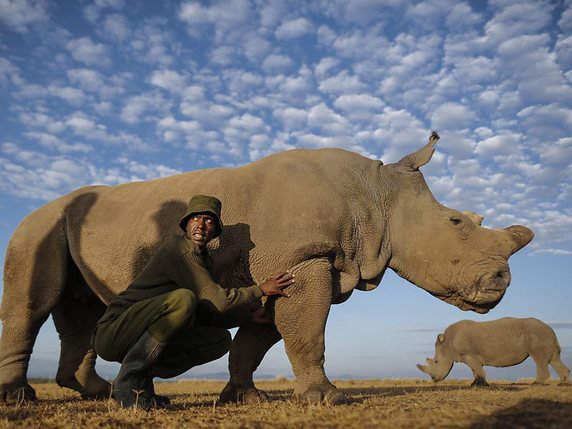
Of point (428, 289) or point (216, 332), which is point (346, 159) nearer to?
point (428, 289)

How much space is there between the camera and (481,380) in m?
11.2

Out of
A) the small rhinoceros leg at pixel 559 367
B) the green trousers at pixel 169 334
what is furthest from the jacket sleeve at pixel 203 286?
the small rhinoceros leg at pixel 559 367

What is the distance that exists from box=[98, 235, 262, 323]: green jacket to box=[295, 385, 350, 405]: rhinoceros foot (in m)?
0.85

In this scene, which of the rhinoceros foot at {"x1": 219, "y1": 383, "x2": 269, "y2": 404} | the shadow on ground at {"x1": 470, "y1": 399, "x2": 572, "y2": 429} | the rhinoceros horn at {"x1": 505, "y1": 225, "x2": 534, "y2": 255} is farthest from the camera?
the rhinoceros horn at {"x1": 505, "y1": 225, "x2": 534, "y2": 255}

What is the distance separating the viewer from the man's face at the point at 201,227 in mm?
4195

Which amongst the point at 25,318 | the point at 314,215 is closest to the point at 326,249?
the point at 314,215

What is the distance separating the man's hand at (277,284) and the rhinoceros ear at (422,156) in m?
2.19

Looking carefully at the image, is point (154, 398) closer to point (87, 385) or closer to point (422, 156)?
point (87, 385)

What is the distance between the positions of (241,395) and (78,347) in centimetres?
252

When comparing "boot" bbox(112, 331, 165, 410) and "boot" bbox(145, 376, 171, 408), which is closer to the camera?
"boot" bbox(112, 331, 165, 410)

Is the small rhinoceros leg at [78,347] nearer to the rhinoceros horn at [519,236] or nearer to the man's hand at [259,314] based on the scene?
the man's hand at [259,314]

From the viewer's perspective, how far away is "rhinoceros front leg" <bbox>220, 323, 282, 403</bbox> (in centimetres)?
516

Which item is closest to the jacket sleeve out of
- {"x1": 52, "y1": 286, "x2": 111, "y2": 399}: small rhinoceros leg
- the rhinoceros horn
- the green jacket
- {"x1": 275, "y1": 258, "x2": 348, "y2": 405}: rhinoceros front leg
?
the green jacket

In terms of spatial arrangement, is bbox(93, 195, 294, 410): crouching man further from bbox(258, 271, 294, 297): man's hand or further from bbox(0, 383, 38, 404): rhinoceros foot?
bbox(0, 383, 38, 404): rhinoceros foot
